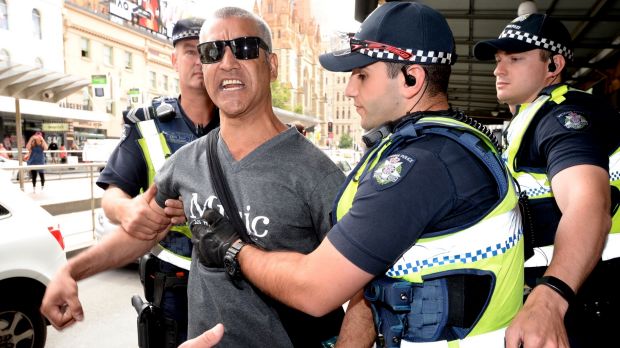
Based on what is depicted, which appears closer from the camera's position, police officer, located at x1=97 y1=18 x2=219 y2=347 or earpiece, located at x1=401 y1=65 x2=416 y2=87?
earpiece, located at x1=401 y1=65 x2=416 y2=87

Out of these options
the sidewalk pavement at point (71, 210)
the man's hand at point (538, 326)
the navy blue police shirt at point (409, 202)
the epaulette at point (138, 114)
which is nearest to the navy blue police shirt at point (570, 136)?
the man's hand at point (538, 326)

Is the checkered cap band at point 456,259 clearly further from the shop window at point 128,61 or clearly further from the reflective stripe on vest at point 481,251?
the shop window at point 128,61

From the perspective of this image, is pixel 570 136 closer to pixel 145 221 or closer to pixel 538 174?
pixel 538 174

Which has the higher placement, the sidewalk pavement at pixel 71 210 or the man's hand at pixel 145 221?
the man's hand at pixel 145 221

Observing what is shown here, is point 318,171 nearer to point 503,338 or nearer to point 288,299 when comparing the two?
point 288,299

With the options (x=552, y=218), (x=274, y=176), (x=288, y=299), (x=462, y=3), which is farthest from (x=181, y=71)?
(x=462, y=3)

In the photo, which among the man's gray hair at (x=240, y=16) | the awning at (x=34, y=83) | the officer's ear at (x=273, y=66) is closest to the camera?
the man's gray hair at (x=240, y=16)

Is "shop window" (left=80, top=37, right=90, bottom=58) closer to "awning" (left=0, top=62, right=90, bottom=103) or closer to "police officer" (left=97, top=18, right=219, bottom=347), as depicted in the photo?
"awning" (left=0, top=62, right=90, bottom=103)

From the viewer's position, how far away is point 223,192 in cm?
184

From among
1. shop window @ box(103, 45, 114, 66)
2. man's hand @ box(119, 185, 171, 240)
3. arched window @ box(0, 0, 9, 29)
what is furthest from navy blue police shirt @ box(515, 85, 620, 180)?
shop window @ box(103, 45, 114, 66)

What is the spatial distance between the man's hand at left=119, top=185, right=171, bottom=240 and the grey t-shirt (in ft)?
0.83

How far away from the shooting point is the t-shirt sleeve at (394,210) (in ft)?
4.12

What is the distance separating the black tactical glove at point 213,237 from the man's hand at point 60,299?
29.8 inches

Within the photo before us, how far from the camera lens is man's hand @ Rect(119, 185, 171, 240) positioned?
7.11ft
